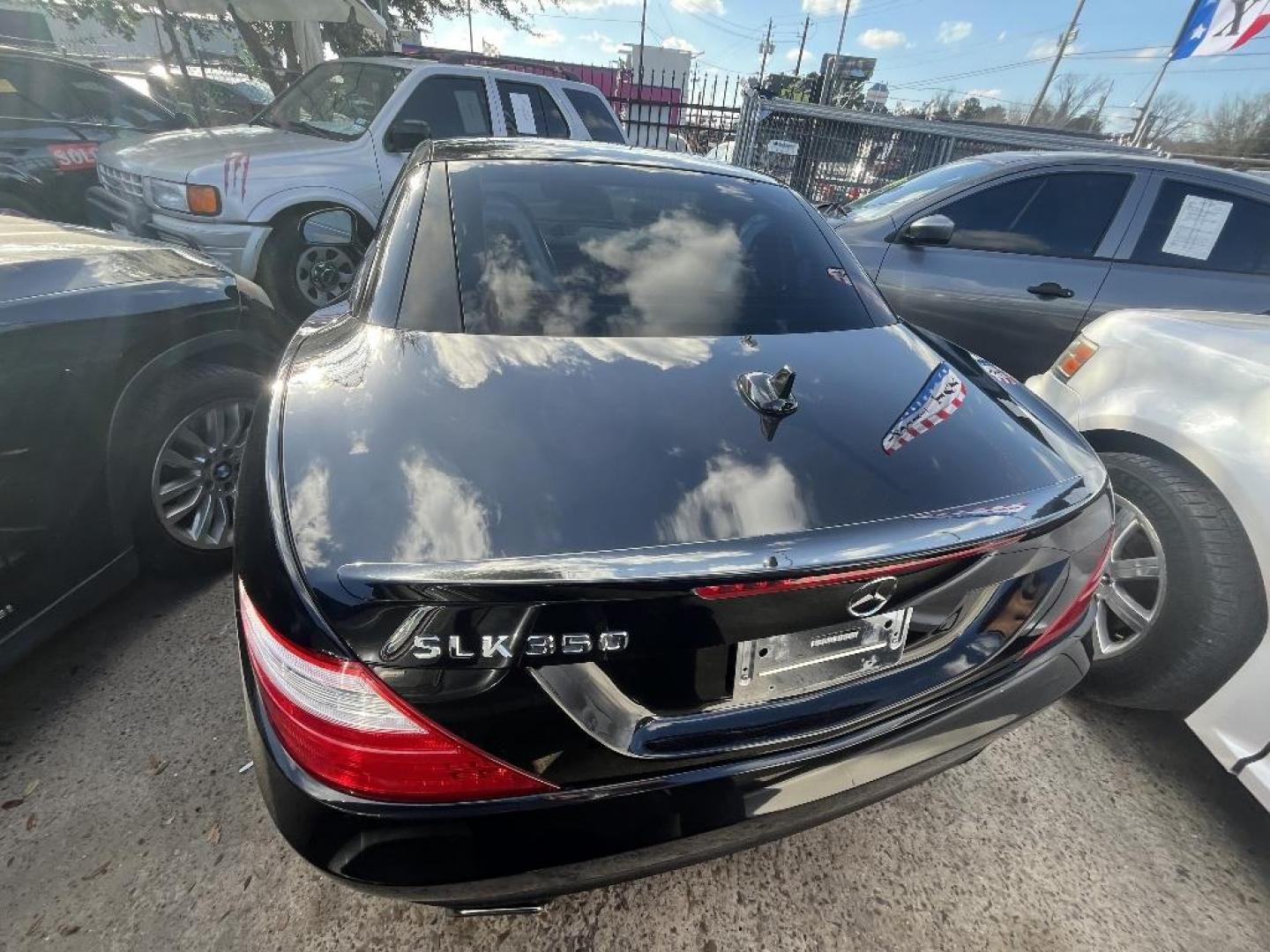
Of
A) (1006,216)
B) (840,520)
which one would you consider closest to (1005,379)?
(840,520)

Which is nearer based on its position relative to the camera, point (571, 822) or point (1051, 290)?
point (571, 822)

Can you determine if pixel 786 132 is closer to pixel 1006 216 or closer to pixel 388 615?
pixel 1006 216

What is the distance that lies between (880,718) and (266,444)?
52.5 inches

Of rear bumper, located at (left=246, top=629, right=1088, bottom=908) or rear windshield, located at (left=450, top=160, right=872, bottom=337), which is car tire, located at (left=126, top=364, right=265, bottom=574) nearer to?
rear windshield, located at (left=450, top=160, right=872, bottom=337)

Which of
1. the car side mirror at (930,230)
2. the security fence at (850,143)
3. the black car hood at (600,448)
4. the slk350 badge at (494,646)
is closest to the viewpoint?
the slk350 badge at (494,646)

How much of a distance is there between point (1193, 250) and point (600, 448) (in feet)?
14.1

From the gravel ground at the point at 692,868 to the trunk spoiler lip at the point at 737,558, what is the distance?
1044 millimetres

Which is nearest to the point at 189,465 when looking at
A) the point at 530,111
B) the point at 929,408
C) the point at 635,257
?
the point at 635,257

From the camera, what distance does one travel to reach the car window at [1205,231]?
3.58 metres

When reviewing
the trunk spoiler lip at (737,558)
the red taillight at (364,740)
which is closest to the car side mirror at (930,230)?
the trunk spoiler lip at (737,558)

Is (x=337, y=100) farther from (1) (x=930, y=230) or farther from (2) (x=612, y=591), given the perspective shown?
(2) (x=612, y=591)

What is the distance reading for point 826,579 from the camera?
99 cm

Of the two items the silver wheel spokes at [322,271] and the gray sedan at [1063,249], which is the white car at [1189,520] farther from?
the silver wheel spokes at [322,271]

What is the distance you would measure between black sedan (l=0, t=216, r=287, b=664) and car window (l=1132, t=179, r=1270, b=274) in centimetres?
479
